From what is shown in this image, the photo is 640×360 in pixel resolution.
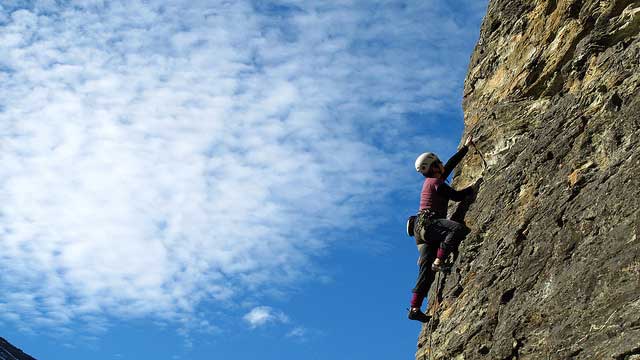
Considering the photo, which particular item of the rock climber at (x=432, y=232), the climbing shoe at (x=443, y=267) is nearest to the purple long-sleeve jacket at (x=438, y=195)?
the rock climber at (x=432, y=232)

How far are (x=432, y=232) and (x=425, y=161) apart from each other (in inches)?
76.2

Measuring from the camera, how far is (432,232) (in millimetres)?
15023

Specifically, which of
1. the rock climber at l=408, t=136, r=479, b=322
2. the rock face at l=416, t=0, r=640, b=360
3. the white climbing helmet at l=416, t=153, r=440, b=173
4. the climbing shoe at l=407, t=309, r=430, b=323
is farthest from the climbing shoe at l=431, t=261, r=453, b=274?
the white climbing helmet at l=416, t=153, r=440, b=173

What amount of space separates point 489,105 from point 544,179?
4.26 m

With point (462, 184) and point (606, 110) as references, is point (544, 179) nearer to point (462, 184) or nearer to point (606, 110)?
point (606, 110)

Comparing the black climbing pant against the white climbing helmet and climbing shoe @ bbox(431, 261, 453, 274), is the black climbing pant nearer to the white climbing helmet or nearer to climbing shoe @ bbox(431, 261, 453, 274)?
climbing shoe @ bbox(431, 261, 453, 274)

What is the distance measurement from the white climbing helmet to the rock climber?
0.08 ft

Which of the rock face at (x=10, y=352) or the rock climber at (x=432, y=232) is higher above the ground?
the rock face at (x=10, y=352)

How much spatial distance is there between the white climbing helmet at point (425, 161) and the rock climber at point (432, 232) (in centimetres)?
2

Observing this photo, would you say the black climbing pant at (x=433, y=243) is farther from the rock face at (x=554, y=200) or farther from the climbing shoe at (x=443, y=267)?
the rock face at (x=554, y=200)

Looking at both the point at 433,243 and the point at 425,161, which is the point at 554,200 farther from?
the point at 425,161

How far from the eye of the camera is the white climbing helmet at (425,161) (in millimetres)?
16203

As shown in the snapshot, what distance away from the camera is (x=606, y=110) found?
1202 cm

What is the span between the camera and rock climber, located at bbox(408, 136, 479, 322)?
583 inches
